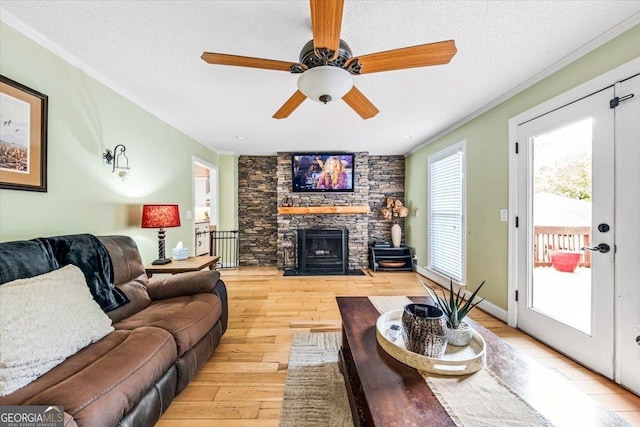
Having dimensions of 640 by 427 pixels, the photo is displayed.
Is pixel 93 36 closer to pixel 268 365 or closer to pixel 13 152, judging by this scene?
pixel 13 152

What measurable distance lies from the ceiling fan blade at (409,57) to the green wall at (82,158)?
2112 millimetres

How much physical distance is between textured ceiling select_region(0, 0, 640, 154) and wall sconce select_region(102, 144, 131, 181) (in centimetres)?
57

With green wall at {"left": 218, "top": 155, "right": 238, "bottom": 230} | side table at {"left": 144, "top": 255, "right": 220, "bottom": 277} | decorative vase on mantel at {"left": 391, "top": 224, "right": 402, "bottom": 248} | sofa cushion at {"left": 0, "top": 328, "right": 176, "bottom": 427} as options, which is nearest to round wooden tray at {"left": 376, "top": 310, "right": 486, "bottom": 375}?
sofa cushion at {"left": 0, "top": 328, "right": 176, "bottom": 427}

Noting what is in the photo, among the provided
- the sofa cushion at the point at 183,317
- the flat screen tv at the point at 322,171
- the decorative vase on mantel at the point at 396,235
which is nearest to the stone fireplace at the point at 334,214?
the flat screen tv at the point at 322,171

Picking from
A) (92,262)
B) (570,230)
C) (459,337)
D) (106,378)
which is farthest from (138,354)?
(570,230)

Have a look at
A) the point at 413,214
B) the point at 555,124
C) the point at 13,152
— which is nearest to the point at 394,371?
the point at 555,124

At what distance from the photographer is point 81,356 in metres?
1.20

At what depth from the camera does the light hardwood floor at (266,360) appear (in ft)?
4.83

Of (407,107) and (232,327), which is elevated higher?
(407,107)

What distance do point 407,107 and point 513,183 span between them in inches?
53.5

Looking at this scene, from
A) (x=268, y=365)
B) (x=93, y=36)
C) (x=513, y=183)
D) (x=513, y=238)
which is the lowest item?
(x=268, y=365)

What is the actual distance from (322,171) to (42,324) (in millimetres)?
4243

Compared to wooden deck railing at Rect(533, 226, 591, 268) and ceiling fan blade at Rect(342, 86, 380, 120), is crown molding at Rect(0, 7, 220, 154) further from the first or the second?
wooden deck railing at Rect(533, 226, 591, 268)

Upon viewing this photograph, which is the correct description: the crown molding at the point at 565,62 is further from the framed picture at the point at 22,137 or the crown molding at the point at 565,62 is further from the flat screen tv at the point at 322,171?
the framed picture at the point at 22,137
